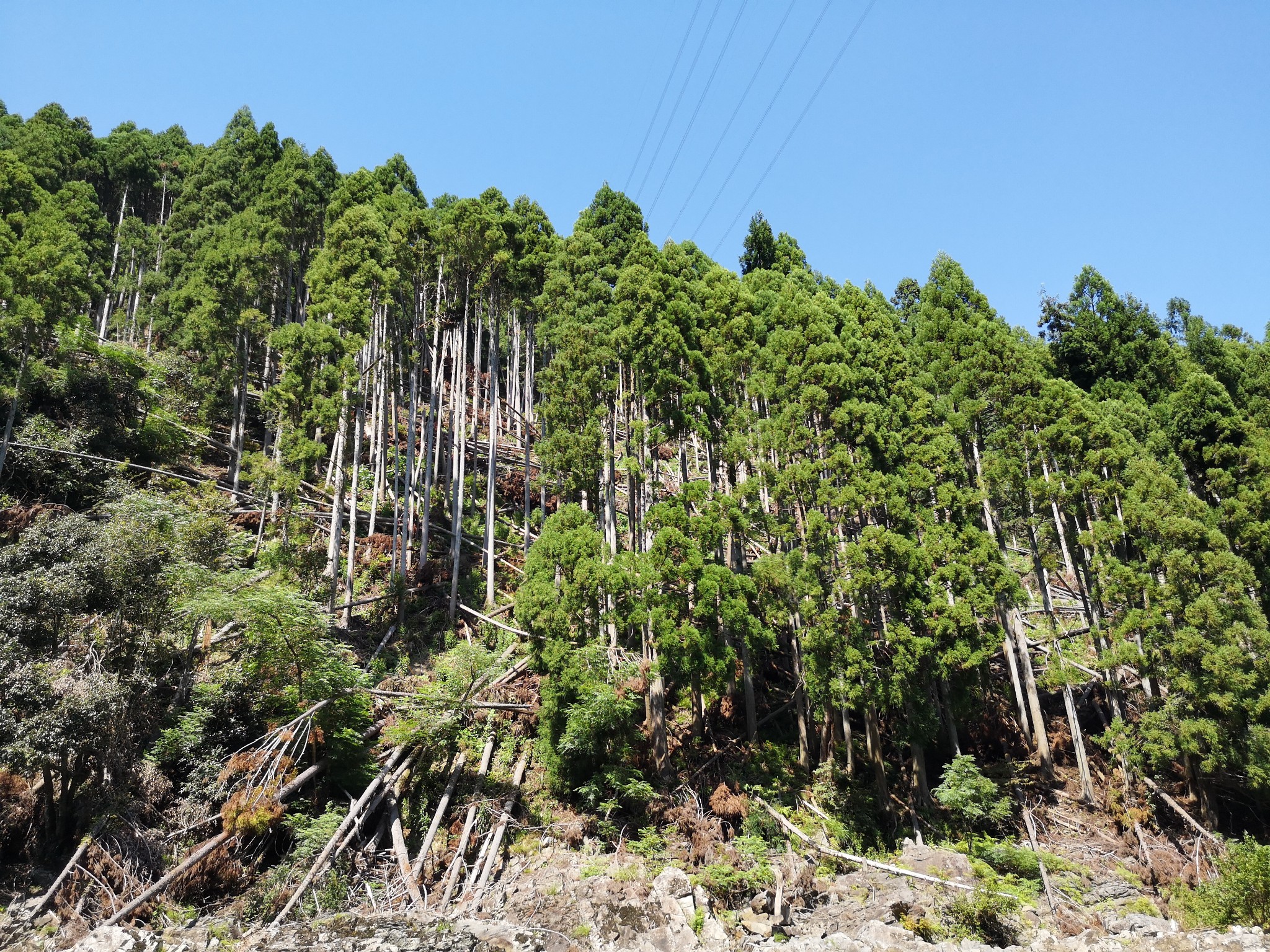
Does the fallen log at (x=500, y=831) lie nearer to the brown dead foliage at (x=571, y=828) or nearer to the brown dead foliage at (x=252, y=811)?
the brown dead foliage at (x=571, y=828)

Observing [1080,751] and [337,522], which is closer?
[1080,751]

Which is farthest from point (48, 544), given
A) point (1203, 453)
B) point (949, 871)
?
point (1203, 453)

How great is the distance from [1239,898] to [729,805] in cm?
794

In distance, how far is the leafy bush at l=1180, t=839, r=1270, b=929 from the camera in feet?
34.6

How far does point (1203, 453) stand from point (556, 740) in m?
19.2

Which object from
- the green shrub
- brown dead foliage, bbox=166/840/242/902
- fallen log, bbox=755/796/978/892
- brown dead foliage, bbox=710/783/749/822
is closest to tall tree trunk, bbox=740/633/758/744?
fallen log, bbox=755/796/978/892

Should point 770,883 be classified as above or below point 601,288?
below

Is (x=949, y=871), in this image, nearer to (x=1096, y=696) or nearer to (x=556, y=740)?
(x=556, y=740)

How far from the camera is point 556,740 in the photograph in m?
13.8

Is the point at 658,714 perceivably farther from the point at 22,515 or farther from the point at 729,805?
the point at 22,515

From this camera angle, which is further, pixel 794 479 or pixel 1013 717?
pixel 1013 717

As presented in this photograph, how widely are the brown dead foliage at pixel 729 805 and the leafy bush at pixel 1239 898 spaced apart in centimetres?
717

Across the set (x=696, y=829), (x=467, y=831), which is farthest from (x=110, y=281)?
(x=696, y=829)

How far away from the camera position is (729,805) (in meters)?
13.5
